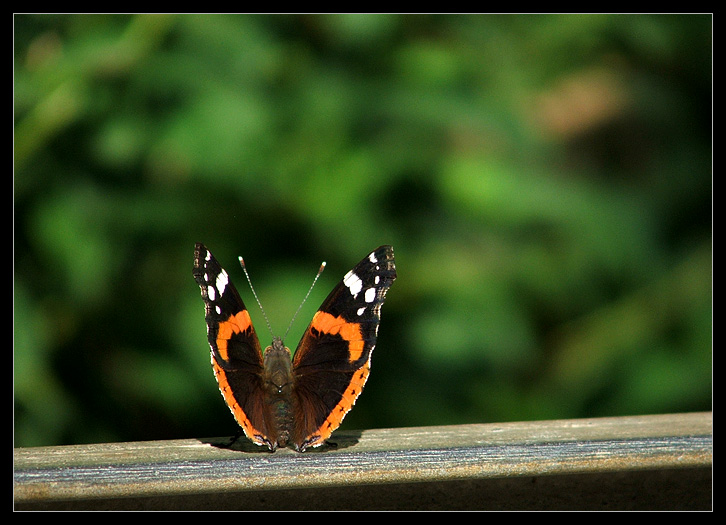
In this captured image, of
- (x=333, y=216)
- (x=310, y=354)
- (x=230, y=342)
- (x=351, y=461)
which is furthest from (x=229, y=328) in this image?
(x=333, y=216)

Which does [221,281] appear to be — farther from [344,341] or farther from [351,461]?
[351,461]

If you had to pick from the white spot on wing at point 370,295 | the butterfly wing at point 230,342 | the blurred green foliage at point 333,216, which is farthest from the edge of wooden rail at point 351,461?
the blurred green foliage at point 333,216

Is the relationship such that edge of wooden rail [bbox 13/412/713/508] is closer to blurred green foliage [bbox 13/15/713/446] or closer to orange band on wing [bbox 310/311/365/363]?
orange band on wing [bbox 310/311/365/363]

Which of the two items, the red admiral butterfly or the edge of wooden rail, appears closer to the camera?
the edge of wooden rail

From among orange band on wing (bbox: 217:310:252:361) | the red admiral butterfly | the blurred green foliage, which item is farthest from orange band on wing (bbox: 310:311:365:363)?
the blurred green foliage

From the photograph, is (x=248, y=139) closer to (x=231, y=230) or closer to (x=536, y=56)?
(x=231, y=230)

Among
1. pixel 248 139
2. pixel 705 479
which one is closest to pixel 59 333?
pixel 248 139

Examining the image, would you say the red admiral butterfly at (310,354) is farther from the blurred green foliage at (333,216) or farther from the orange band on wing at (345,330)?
the blurred green foliage at (333,216)
